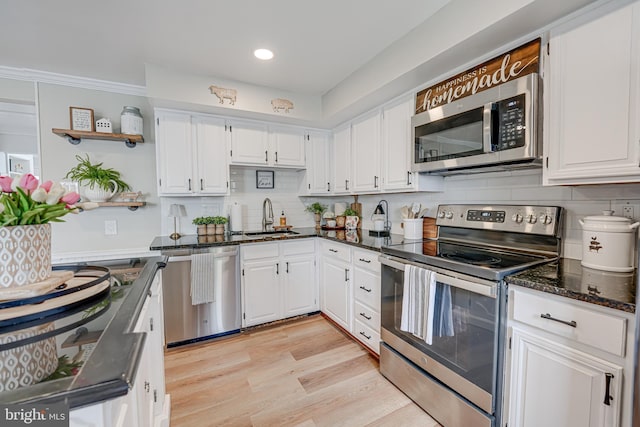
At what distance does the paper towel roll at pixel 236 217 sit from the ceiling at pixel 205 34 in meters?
1.28

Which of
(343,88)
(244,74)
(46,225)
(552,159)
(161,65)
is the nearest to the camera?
(46,225)

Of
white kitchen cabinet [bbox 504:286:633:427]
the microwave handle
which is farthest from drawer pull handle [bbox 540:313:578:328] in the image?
the microwave handle

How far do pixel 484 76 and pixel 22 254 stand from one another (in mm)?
2314

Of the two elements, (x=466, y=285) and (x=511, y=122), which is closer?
(x=466, y=285)

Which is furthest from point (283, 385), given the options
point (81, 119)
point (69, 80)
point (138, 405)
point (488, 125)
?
point (69, 80)

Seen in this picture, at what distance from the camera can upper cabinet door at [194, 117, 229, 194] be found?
9.13 ft

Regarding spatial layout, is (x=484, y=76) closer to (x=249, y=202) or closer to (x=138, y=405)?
(x=138, y=405)

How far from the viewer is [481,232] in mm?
2021

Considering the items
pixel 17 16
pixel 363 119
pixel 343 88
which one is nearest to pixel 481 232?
pixel 363 119

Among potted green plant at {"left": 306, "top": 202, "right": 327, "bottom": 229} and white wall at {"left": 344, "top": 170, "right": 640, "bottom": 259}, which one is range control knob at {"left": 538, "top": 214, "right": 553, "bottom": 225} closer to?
white wall at {"left": 344, "top": 170, "right": 640, "bottom": 259}

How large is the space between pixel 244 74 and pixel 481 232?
2.39m

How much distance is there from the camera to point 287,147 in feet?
10.5

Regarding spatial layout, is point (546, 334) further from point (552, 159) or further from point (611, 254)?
point (552, 159)

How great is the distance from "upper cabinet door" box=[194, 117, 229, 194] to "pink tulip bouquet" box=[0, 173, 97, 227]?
1.93 meters
